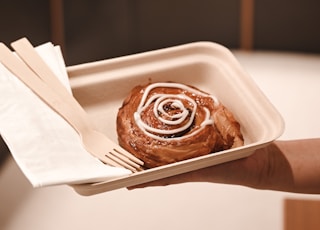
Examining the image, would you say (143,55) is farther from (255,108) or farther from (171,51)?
(255,108)

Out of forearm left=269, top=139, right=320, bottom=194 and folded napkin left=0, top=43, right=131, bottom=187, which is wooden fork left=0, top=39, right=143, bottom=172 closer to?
folded napkin left=0, top=43, right=131, bottom=187

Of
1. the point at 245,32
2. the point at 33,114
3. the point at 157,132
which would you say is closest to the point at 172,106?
the point at 157,132

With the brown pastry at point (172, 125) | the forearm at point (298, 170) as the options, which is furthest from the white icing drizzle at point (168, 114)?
the forearm at point (298, 170)

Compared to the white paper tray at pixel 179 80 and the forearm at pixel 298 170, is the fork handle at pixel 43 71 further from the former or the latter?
the forearm at pixel 298 170

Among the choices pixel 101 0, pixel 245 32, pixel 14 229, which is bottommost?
pixel 14 229

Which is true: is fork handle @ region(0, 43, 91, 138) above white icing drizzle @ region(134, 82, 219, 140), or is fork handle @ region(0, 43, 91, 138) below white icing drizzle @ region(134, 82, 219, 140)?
above

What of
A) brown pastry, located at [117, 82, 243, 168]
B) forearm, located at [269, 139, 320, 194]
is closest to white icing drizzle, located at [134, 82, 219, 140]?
brown pastry, located at [117, 82, 243, 168]

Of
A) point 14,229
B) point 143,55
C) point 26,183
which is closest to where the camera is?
point 143,55
